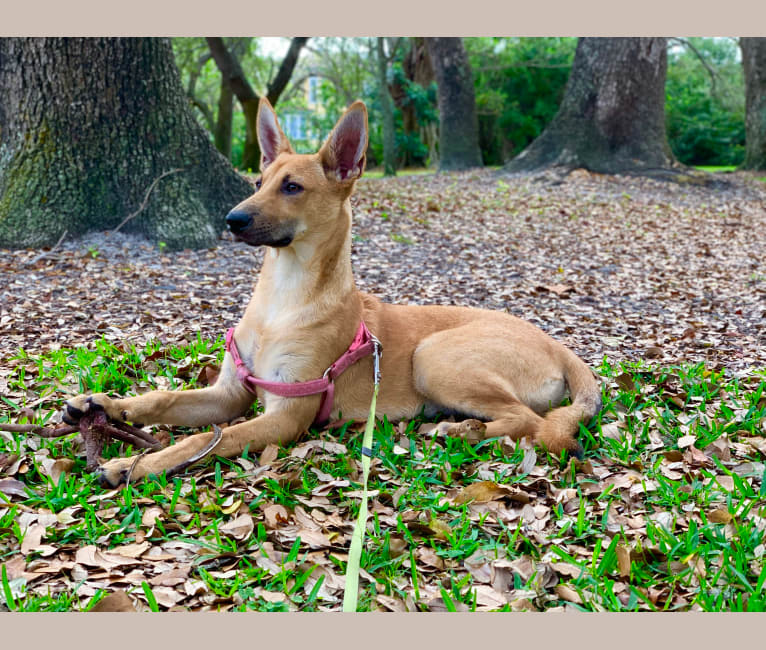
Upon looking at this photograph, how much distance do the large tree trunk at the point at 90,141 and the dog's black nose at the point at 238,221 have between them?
490cm

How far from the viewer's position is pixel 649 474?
3.72 meters

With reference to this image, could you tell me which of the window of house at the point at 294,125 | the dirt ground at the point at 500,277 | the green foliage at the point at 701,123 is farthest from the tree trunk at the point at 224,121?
the green foliage at the point at 701,123

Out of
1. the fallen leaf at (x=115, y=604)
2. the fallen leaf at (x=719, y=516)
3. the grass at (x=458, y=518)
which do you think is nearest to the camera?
the fallen leaf at (x=115, y=604)

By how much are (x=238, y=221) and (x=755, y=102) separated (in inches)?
834

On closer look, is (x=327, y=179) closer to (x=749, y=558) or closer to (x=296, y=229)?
(x=296, y=229)

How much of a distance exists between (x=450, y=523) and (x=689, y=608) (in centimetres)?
103

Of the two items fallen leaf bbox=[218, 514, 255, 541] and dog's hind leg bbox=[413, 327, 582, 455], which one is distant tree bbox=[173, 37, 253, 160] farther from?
fallen leaf bbox=[218, 514, 255, 541]

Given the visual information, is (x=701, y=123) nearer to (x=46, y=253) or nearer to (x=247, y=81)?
(x=247, y=81)

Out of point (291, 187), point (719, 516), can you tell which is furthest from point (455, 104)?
point (719, 516)

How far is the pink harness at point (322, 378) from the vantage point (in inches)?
152

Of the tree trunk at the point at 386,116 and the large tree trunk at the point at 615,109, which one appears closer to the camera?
the large tree trunk at the point at 615,109

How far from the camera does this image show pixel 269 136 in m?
4.29

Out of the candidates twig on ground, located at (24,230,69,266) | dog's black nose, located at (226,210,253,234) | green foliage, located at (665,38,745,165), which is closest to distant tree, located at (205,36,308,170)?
twig on ground, located at (24,230,69,266)

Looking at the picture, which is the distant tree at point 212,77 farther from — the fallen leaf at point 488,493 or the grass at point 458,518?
the fallen leaf at point 488,493
